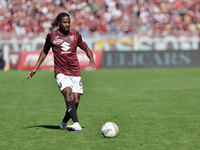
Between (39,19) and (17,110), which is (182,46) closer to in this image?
(39,19)

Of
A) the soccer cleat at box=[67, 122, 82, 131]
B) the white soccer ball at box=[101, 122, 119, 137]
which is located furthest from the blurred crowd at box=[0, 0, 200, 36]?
the white soccer ball at box=[101, 122, 119, 137]

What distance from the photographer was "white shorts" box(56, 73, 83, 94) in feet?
25.1

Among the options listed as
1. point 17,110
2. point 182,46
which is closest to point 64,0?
point 182,46

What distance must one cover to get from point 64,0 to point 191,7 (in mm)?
8795

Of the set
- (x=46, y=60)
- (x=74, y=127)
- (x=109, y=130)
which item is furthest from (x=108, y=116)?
→ (x=46, y=60)

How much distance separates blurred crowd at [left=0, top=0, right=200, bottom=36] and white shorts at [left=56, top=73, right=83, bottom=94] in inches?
829

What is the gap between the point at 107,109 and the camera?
35.0ft

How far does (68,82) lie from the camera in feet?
25.1

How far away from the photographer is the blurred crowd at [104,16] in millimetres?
28875

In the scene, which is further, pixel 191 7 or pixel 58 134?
pixel 191 7

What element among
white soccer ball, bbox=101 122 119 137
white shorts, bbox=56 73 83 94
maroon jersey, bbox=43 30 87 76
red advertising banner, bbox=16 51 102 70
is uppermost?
maroon jersey, bbox=43 30 87 76

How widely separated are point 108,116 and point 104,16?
69.3 feet

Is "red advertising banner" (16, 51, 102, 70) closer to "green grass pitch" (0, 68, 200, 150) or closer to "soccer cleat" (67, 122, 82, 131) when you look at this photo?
"green grass pitch" (0, 68, 200, 150)

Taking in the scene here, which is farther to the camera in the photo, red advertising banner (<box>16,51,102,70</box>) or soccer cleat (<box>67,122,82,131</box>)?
red advertising banner (<box>16,51,102,70</box>)
